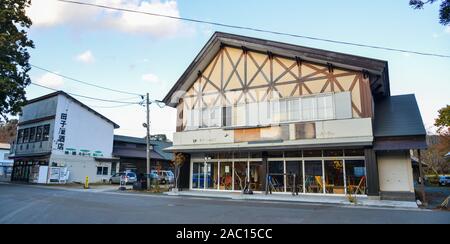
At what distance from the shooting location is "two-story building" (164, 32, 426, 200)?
15.5 meters

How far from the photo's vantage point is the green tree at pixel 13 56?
22.8 m

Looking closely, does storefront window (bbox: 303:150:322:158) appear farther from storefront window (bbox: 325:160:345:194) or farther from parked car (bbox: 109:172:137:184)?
parked car (bbox: 109:172:137:184)

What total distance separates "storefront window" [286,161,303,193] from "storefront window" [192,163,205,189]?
19.6 ft

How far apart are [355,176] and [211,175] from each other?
29.3 feet

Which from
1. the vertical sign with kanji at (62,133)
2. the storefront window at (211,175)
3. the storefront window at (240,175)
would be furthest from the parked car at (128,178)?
the storefront window at (240,175)

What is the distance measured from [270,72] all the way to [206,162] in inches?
286

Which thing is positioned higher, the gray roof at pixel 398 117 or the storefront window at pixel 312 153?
the gray roof at pixel 398 117

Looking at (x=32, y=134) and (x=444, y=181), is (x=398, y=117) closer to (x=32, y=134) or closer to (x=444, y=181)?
(x=444, y=181)

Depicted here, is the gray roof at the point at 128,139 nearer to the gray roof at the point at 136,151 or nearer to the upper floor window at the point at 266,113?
the gray roof at the point at 136,151

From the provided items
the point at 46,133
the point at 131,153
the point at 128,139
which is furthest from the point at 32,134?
the point at 131,153

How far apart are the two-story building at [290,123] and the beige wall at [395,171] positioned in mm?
44

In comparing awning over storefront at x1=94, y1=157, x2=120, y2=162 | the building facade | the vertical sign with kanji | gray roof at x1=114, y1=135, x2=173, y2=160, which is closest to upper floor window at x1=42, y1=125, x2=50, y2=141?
the vertical sign with kanji

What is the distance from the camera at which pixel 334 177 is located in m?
16.7

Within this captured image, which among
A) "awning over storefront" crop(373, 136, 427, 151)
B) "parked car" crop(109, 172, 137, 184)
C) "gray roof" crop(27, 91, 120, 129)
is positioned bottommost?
"parked car" crop(109, 172, 137, 184)
